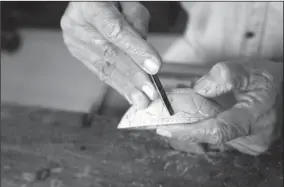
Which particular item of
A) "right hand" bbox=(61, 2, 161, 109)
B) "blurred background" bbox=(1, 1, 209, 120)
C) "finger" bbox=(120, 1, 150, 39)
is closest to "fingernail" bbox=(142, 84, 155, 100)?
"right hand" bbox=(61, 2, 161, 109)

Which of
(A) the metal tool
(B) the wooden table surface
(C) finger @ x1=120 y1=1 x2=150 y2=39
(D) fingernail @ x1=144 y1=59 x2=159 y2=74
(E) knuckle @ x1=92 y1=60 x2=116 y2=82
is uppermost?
(C) finger @ x1=120 y1=1 x2=150 y2=39

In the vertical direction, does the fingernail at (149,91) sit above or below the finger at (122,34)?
below

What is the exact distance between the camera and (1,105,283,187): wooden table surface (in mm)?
709

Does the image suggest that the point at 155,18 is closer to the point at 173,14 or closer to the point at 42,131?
the point at 173,14

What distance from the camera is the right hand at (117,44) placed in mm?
705

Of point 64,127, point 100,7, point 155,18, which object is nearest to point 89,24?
point 100,7

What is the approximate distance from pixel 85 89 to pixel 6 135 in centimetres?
49

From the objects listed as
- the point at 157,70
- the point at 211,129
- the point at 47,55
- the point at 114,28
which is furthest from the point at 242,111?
the point at 47,55

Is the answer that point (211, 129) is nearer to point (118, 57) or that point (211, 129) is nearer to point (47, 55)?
point (118, 57)

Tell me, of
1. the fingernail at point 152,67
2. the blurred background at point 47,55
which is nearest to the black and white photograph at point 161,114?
the fingernail at point 152,67

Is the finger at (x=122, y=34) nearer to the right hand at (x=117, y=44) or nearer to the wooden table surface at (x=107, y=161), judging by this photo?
the right hand at (x=117, y=44)

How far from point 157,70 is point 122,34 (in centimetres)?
11

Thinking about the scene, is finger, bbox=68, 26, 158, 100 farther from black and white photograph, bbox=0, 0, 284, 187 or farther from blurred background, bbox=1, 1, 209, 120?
blurred background, bbox=1, 1, 209, 120

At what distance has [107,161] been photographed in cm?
76
